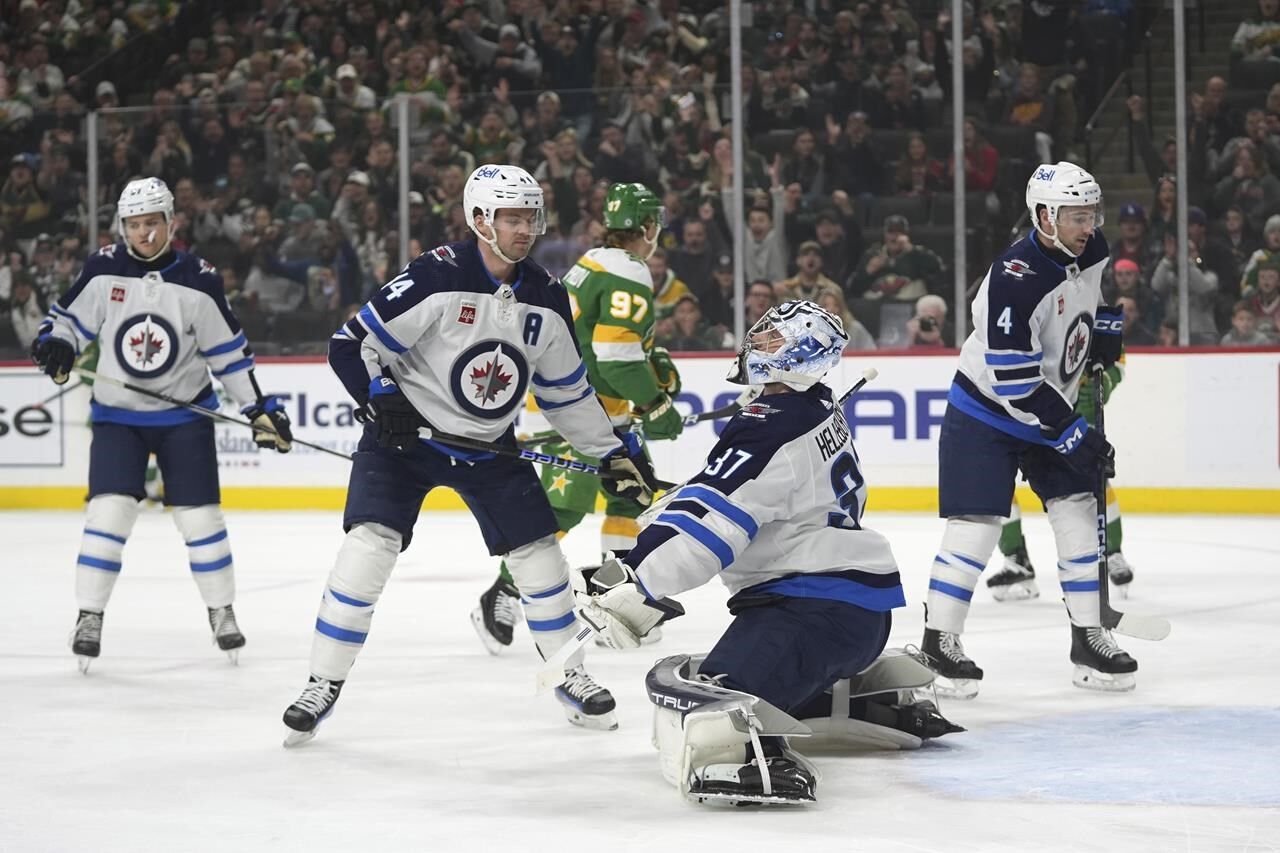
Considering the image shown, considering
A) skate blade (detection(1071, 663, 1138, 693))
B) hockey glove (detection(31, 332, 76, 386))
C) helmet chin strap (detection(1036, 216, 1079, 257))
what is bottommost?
skate blade (detection(1071, 663, 1138, 693))

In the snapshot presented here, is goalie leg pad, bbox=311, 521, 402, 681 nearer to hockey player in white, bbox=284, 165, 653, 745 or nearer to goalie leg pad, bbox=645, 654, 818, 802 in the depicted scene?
hockey player in white, bbox=284, 165, 653, 745

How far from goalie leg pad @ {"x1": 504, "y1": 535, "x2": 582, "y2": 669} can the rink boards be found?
195 inches

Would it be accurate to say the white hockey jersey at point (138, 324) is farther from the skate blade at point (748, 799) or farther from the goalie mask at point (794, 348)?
the skate blade at point (748, 799)

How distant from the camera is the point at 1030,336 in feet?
14.2

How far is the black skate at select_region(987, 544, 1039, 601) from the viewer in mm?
6121

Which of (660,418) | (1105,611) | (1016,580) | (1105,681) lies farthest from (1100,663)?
(1016,580)

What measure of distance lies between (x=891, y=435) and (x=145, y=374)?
4829 mm

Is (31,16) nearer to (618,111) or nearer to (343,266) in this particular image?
(343,266)

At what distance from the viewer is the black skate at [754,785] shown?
3168 mm

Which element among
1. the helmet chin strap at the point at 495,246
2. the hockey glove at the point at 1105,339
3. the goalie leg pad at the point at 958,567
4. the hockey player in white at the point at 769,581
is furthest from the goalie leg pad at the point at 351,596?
the hockey glove at the point at 1105,339

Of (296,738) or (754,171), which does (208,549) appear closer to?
(296,738)

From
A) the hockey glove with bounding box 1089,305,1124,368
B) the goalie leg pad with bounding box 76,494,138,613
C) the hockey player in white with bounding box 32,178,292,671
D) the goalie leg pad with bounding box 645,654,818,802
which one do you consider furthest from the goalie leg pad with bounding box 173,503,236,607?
the hockey glove with bounding box 1089,305,1124,368

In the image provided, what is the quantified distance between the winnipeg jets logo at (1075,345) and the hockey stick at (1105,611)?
166mm

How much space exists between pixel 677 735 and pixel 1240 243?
248 inches
